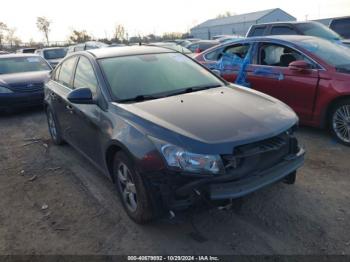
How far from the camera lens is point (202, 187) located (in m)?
2.67

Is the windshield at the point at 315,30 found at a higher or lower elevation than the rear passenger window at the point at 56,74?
higher

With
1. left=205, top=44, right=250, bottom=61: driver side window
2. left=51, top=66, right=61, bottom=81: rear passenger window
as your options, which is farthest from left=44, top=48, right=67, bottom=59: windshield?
left=51, top=66, right=61, bottom=81: rear passenger window

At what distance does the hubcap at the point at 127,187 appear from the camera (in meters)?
3.19

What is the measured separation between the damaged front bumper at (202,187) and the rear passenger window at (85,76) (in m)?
1.62

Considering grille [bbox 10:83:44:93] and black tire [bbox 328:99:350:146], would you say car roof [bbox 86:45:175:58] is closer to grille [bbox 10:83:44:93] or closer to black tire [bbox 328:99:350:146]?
black tire [bbox 328:99:350:146]

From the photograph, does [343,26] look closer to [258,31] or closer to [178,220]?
[258,31]

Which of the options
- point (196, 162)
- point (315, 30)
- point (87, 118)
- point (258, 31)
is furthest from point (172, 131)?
point (258, 31)

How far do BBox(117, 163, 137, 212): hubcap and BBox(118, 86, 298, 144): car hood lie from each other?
570mm

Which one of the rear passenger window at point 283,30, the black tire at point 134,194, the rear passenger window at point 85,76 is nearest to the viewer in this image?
the black tire at point 134,194

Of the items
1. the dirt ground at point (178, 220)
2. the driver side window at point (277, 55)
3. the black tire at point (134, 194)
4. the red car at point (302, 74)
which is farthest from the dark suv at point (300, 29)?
the black tire at point (134, 194)

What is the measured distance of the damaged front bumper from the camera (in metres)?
2.67

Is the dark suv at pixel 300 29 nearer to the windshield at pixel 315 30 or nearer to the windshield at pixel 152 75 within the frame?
the windshield at pixel 315 30

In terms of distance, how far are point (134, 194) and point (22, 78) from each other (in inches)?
260

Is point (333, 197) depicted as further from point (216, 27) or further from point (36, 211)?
point (216, 27)
